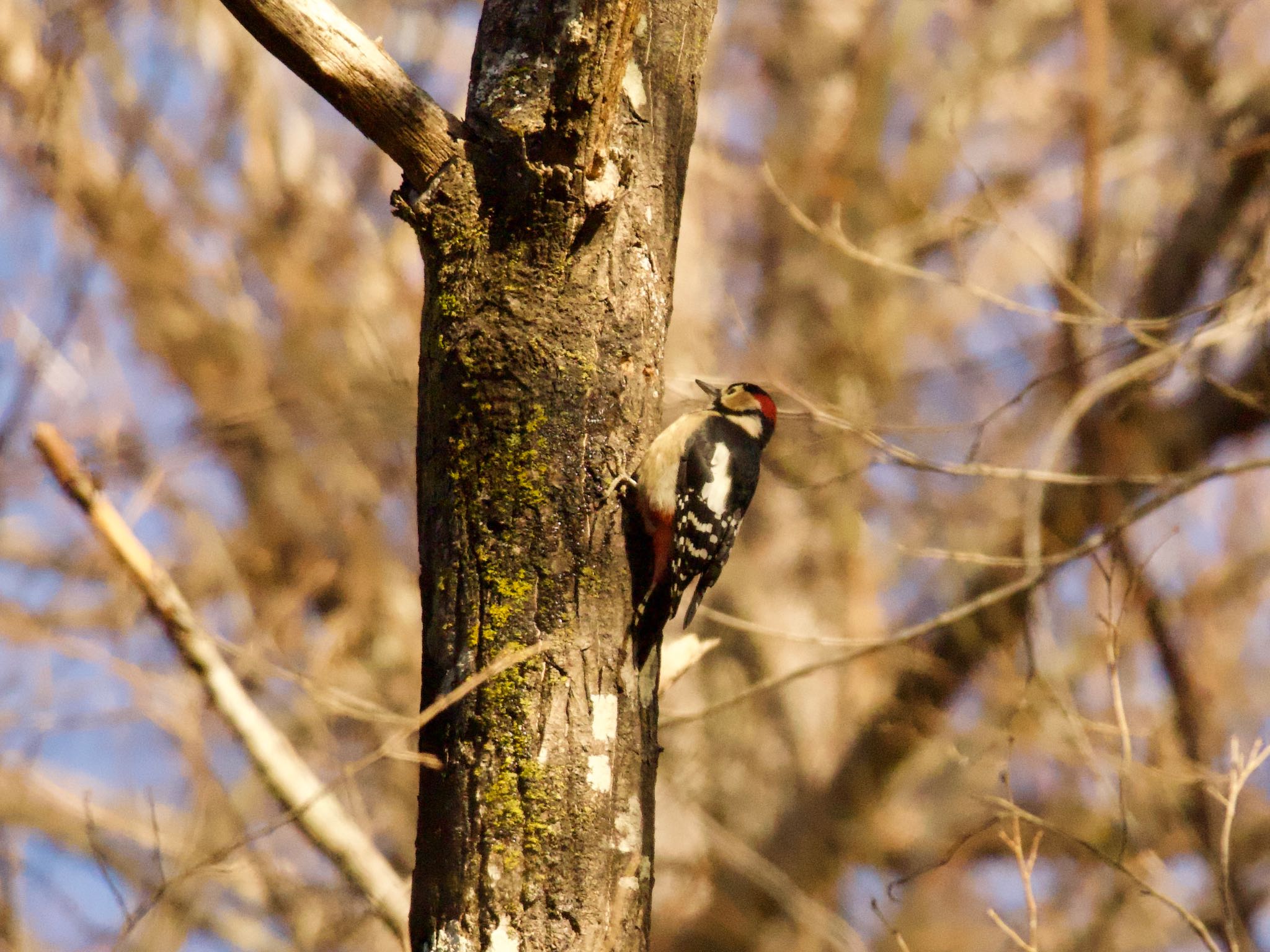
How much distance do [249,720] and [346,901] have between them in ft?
7.60

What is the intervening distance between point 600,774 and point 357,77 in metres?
1.32

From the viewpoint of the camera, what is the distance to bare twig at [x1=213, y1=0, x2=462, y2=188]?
2.13 metres

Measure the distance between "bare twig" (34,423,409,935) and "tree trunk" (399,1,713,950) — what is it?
154cm

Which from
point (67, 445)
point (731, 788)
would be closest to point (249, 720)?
point (67, 445)

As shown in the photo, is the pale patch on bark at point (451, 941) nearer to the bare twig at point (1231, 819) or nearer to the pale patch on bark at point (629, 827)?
the pale patch on bark at point (629, 827)

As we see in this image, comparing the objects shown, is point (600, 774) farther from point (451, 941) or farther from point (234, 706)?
point (234, 706)

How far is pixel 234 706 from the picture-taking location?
3674 mm

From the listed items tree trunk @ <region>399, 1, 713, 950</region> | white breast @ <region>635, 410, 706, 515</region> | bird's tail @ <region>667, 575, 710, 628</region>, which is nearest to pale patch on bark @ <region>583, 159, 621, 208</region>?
tree trunk @ <region>399, 1, 713, 950</region>

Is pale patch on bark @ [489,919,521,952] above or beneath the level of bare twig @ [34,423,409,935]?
beneath

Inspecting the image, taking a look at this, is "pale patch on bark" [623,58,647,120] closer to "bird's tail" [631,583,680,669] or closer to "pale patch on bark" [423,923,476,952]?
"bird's tail" [631,583,680,669]

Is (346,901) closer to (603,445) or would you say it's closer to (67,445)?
(67,445)

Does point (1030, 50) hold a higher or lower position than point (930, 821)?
higher

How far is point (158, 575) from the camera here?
3.53m

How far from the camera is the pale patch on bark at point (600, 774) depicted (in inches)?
81.0
